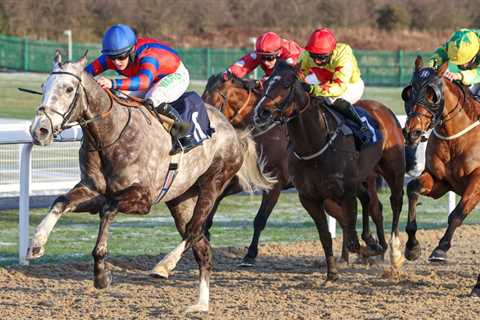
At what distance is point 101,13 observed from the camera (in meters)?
35.8

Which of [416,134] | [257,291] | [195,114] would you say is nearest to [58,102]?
[195,114]

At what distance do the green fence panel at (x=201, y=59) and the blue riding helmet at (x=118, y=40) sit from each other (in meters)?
22.4

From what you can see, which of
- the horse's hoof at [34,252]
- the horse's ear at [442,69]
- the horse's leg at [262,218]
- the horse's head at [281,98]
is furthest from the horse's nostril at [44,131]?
the horse's leg at [262,218]

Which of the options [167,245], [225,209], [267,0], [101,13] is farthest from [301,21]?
[167,245]

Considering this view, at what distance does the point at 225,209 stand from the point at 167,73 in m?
4.80

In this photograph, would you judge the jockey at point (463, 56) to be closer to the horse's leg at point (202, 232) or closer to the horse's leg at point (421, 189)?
the horse's leg at point (421, 189)

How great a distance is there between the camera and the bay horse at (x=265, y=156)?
822 centimetres

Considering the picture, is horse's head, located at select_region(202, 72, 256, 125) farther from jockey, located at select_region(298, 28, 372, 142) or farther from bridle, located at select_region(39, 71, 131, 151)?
bridle, located at select_region(39, 71, 131, 151)

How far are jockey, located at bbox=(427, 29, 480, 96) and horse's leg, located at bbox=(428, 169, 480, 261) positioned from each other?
666 mm

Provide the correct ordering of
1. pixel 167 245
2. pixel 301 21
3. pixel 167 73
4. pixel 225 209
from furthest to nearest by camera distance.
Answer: pixel 301 21, pixel 225 209, pixel 167 245, pixel 167 73

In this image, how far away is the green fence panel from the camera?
97.2ft

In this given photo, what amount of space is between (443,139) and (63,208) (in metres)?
2.82

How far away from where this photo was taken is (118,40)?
630 cm

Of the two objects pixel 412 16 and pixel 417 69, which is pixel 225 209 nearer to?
pixel 417 69
